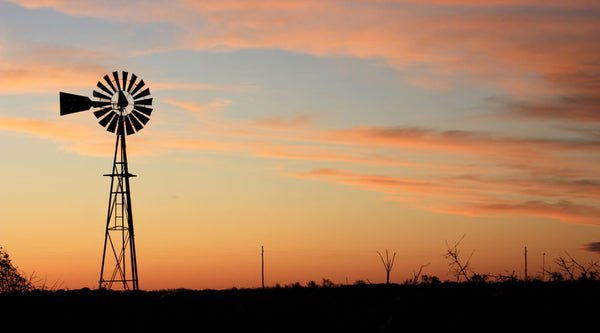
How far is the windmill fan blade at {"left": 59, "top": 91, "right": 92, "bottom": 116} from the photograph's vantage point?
48094mm

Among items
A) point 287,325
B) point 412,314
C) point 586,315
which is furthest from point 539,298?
point 287,325

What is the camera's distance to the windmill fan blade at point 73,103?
48094 mm

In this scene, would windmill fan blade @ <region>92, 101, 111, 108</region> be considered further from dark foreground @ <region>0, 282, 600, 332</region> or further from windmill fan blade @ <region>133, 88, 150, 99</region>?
dark foreground @ <region>0, 282, 600, 332</region>

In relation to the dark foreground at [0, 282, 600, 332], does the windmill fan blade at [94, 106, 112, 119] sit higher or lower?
higher

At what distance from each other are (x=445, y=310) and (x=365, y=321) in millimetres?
1005

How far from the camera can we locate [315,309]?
34.0 feet

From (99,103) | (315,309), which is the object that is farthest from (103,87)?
(315,309)

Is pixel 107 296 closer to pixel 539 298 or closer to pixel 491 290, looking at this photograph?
pixel 491 290

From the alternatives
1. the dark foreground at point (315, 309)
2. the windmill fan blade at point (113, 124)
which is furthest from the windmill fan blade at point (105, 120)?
the dark foreground at point (315, 309)

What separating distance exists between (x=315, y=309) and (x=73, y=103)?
1625 inches

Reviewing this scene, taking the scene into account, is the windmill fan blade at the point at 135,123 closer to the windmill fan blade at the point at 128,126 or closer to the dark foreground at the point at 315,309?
the windmill fan blade at the point at 128,126

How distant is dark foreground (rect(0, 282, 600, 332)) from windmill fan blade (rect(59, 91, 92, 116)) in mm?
35790

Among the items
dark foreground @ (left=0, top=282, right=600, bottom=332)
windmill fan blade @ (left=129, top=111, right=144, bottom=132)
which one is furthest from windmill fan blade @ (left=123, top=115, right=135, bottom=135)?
dark foreground @ (left=0, top=282, right=600, bottom=332)

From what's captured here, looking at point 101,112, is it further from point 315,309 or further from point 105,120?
point 315,309
